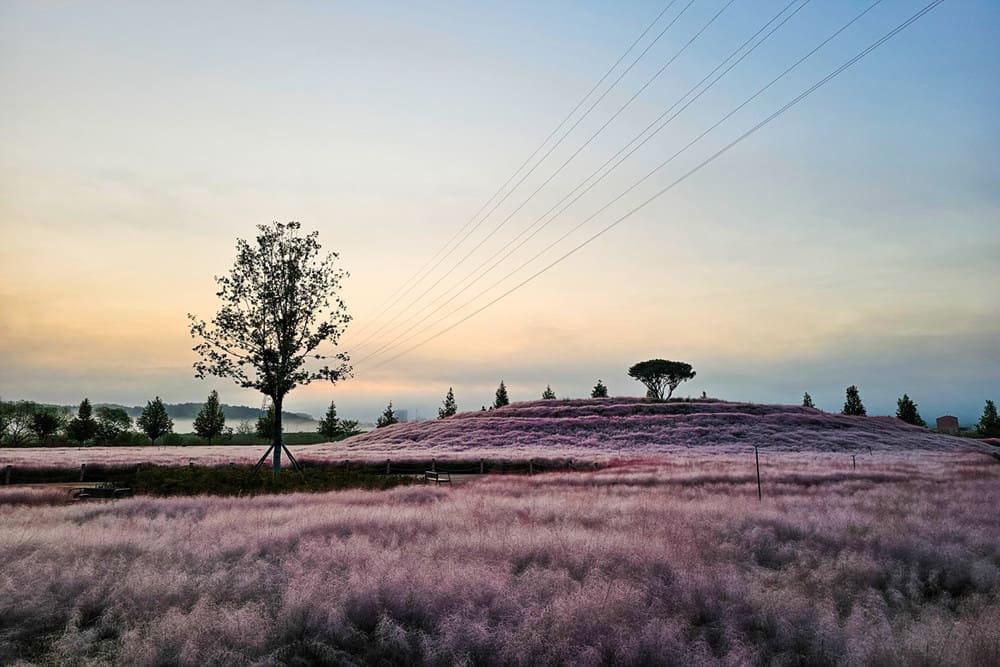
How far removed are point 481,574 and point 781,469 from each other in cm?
2643

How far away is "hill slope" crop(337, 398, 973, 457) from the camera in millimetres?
53750

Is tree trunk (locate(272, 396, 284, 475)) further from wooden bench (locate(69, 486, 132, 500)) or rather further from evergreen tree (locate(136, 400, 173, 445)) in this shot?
evergreen tree (locate(136, 400, 173, 445))

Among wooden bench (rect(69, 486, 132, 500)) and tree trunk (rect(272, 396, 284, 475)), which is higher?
tree trunk (rect(272, 396, 284, 475))

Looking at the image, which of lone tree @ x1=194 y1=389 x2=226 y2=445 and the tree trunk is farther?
lone tree @ x1=194 y1=389 x2=226 y2=445

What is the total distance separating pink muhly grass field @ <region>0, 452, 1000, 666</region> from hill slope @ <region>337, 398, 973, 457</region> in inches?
1398

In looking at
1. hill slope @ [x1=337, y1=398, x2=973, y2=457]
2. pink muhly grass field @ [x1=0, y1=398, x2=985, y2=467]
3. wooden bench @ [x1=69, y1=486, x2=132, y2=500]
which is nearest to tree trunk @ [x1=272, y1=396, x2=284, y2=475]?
wooden bench @ [x1=69, y1=486, x2=132, y2=500]

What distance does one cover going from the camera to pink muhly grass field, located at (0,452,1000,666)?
6.67 m

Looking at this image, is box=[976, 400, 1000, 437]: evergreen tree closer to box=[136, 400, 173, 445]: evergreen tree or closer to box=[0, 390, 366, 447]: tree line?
box=[0, 390, 366, 447]: tree line

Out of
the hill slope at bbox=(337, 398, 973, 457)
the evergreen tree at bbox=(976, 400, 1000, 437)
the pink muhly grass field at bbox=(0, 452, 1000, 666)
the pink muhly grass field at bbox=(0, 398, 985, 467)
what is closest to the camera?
the pink muhly grass field at bbox=(0, 452, 1000, 666)

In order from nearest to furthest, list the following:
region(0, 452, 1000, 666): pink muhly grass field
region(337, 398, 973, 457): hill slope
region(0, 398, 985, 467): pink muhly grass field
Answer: region(0, 452, 1000, 666): pink muhly grass field → region(0, 398, 985, 467): pink muhly grass field → region(337, 398, 973, 457): hill slope

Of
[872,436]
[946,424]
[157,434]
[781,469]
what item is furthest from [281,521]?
[946,424]

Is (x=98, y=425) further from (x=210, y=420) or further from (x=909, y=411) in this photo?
(x=909, y=411)

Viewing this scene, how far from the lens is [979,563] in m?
10.4

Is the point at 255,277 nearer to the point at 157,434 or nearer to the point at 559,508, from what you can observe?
the point at 559,508
